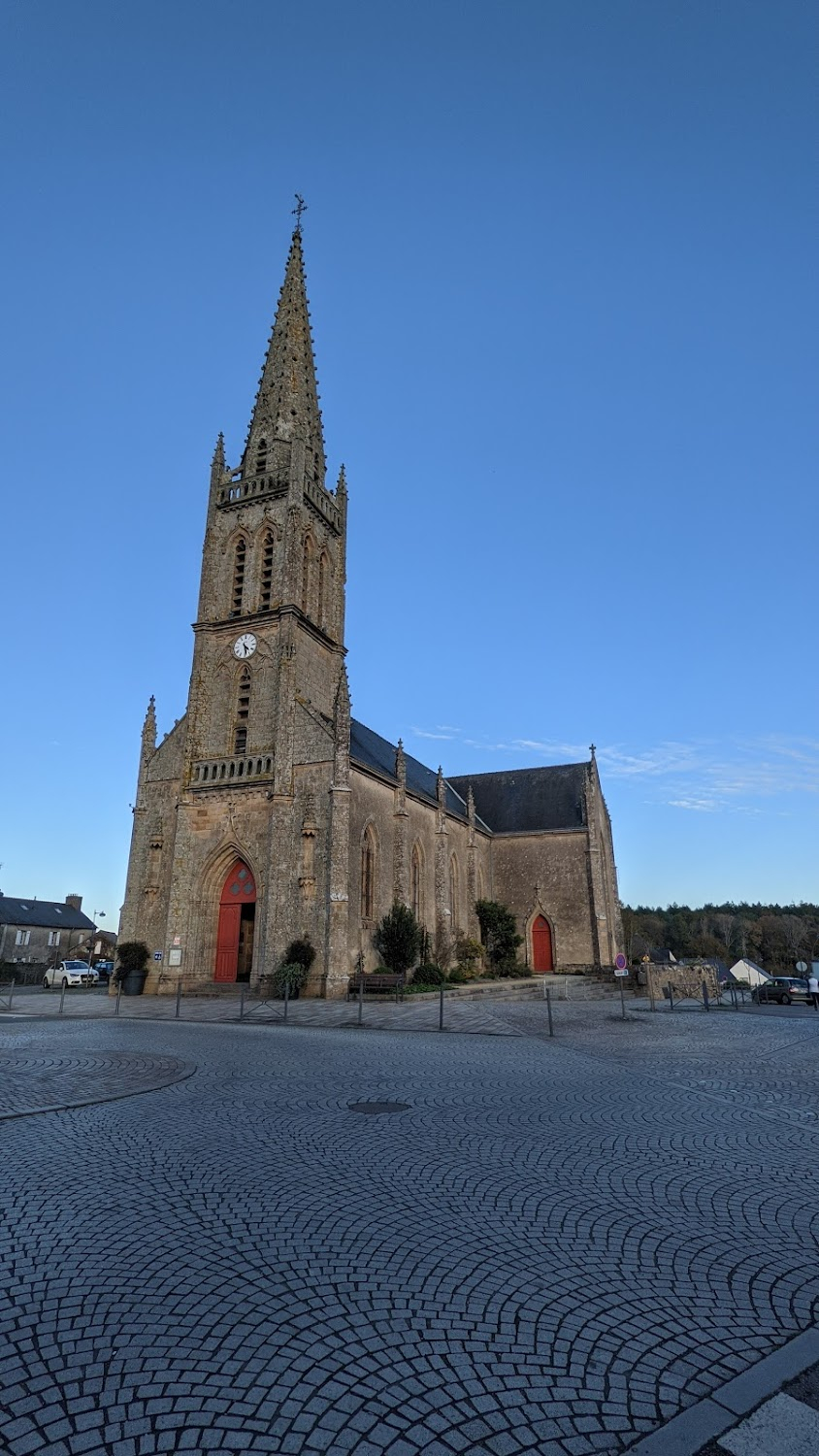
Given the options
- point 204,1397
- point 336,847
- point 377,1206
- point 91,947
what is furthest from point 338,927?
point 91,947

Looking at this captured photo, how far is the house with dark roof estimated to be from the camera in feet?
186

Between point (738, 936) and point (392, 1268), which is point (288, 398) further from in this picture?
point (738, 936)

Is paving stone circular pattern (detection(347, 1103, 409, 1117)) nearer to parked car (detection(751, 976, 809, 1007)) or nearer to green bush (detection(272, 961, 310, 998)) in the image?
green bush (detection(272, 961, 310, 998))

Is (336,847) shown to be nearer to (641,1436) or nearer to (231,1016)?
(231,1016)

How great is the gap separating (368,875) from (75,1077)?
19526 millimetres

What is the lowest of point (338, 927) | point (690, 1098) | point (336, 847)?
point (690, 1098)

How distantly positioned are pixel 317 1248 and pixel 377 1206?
758 millimetres

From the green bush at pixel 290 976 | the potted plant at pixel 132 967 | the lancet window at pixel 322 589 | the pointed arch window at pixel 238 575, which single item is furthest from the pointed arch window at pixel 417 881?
the pointed arch window at pixel 238 575

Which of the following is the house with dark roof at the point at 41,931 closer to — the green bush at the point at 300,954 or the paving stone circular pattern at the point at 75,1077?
the green bush at the point at 300,954

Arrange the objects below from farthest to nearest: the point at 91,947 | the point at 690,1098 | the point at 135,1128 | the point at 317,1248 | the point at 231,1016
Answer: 1. the point at 91,947
2. the point at 231,1016
3. the point at 690,1098
4. the point at 135,1128
5. the point at 317,1248

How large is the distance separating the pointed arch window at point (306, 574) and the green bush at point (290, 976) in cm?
1428

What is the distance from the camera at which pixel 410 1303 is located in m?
3.44

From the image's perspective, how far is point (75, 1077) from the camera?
935cm

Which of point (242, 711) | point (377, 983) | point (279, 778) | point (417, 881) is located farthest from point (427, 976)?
point (242, 711)
